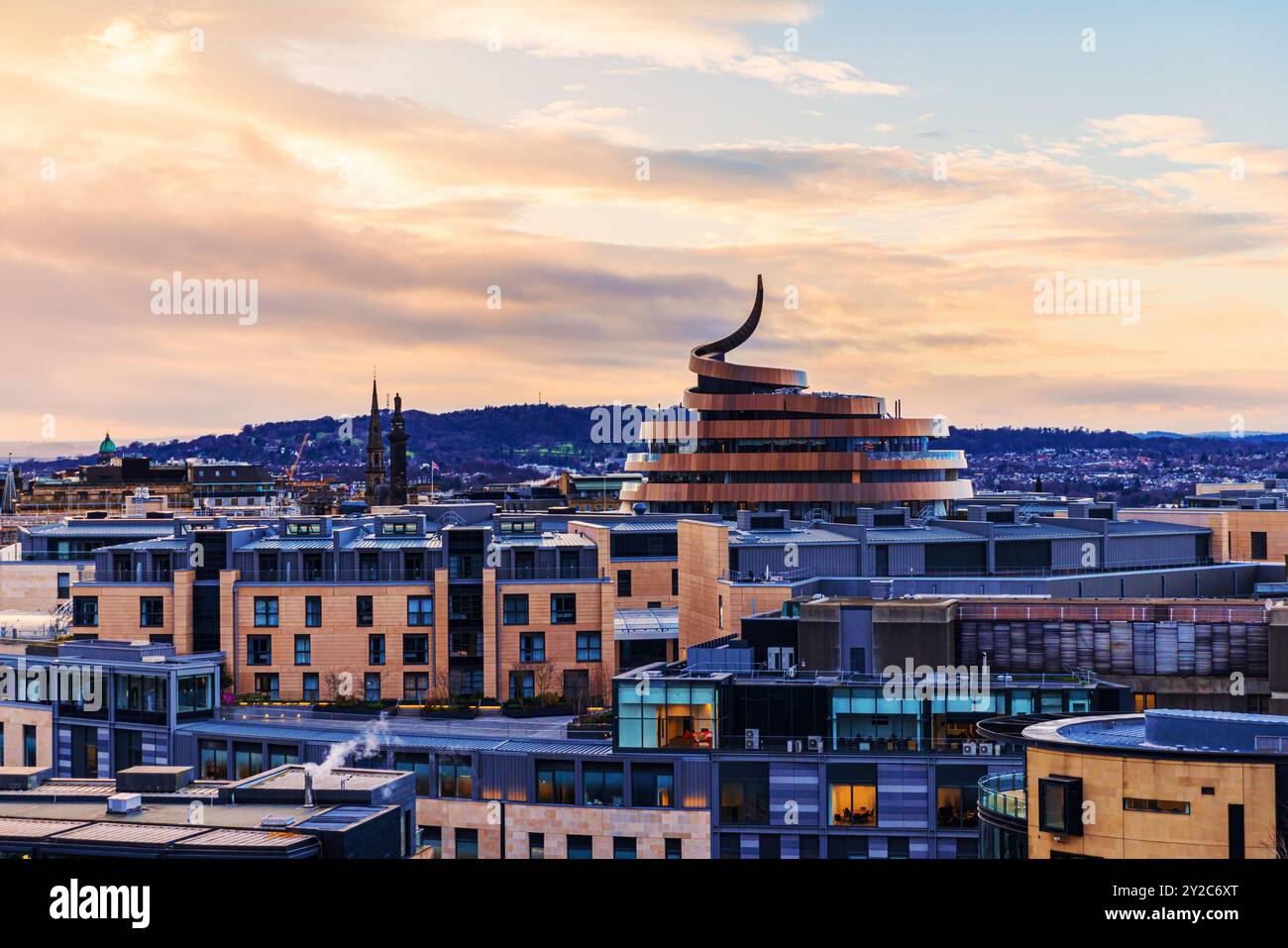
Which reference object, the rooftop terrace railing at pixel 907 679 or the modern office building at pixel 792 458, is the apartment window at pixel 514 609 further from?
the modern office building at pixel 792 458

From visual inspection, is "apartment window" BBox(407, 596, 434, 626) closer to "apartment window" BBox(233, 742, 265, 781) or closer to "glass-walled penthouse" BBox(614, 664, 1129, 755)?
"apartment window" BBox(233, 742, 265, 781)

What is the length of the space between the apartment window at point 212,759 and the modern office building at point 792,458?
211 feet

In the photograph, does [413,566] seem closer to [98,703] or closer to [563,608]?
[563,608]

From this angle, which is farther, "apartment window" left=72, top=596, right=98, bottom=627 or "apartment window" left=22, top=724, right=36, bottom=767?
"apartment window" left=72, top=596, right=98, bottom=627

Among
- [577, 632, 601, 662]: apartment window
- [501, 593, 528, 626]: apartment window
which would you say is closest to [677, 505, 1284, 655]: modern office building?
[577, 632, 601, 662]: apartment window

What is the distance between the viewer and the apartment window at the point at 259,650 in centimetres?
8425

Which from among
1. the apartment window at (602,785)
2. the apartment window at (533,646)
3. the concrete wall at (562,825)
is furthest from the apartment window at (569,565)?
the apartment window at (602,785)

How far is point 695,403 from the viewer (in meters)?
134

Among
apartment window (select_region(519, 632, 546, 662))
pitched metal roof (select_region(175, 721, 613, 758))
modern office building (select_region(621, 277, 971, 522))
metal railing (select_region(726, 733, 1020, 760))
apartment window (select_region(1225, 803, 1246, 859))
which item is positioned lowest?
pitched metal roof (select_region(175, 721, 613, 758))

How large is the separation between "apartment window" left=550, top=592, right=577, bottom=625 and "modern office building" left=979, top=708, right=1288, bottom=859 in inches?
1965

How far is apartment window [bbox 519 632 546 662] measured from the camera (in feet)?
276
